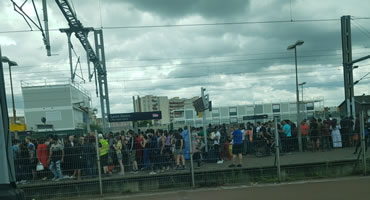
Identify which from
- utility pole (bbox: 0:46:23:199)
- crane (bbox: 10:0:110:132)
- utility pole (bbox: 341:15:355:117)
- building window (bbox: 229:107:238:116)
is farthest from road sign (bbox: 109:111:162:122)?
building window (bbox: 229:107:238:116)

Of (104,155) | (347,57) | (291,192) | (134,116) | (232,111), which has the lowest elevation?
(232,111)

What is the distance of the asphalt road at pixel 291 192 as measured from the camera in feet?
22.4

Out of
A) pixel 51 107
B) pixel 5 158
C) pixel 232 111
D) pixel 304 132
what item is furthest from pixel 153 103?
pixel 5 158

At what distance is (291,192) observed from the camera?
7.21 metres

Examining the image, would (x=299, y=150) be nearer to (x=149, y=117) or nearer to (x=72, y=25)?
(x=149, y=117)

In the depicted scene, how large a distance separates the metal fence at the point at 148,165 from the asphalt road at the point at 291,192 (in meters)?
0.56

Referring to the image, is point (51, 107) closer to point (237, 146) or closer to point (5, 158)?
point (237, 146)

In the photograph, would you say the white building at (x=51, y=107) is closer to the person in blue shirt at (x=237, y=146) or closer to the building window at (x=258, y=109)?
the building window at (x=258, y=109)

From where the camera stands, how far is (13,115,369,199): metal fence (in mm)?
8031

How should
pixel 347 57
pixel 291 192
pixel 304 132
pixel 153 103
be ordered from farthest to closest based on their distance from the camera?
1. pixel 153 103
2. pixel 347 57
3. pixel 304 132
4. pixel 291 192

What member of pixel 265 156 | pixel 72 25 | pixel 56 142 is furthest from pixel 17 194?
pixel 72 25

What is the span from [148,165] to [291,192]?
393 cm

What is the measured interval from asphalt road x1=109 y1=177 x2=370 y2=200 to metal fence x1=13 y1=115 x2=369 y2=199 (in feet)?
1.82

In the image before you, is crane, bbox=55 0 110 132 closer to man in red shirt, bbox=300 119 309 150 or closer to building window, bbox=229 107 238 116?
man in red shirt, bbox=300 119 309 150
